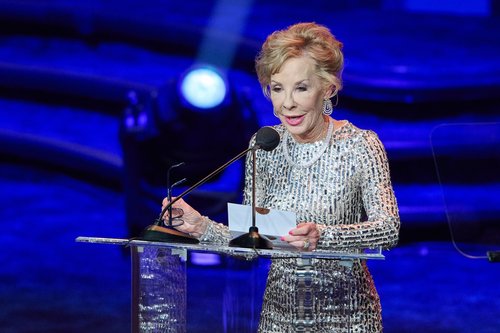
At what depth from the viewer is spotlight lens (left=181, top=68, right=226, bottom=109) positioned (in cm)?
468

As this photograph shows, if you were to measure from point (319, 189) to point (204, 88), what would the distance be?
2.39 metres

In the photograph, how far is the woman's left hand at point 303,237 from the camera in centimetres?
205

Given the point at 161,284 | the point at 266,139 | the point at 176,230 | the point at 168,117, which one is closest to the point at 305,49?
the point at 266,139

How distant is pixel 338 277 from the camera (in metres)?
2.29

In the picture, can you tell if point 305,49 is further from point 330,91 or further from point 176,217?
point 176,217

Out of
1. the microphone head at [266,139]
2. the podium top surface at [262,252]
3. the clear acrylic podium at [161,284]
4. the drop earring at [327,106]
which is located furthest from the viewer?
the drop earring at [327,106]

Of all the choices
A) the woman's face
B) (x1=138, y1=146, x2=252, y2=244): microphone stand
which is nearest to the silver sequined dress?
the woman's face

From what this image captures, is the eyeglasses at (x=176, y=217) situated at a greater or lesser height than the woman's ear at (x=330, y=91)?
lesser

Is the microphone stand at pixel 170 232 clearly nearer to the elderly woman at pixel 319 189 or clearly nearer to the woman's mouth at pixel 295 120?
the elderly woman at pixel 319 189

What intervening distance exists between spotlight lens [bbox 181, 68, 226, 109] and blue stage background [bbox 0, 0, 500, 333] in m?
0.07

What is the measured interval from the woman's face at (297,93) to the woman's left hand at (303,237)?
0.37 m

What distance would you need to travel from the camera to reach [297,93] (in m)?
2.34

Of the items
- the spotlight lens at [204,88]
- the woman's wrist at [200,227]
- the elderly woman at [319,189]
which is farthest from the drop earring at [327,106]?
the spotlight lens at [204,88]

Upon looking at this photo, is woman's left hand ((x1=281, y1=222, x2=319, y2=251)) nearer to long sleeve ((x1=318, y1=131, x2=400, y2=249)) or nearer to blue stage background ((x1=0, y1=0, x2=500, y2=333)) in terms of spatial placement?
long sleeve ((x1=318, y1=131, x2=400, y2=249))
